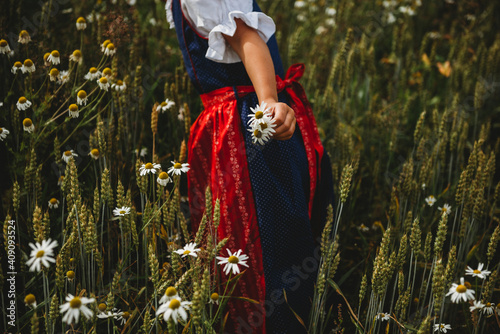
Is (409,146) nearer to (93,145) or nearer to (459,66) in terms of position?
(459,66)

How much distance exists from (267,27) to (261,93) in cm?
20

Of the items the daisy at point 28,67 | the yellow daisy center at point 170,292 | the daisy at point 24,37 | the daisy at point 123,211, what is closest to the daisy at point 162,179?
the daisy at point 123,211

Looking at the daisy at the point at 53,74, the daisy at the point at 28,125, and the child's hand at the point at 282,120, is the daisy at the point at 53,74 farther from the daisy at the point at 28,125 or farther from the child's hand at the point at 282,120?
the child's hand at the point at 282,120

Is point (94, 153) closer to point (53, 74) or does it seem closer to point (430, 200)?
point (53, 74)

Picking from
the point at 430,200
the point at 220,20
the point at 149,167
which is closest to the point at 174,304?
the point at 149,167

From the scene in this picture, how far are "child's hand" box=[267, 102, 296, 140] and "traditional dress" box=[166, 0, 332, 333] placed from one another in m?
0.17

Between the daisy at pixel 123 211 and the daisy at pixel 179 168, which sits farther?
the daisy at pixel 179 168

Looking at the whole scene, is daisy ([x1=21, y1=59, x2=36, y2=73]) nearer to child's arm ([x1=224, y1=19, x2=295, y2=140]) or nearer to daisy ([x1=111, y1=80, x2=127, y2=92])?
daisy ([x1=111, y1=80, x2=127, y2=92])

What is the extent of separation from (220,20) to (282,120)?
33 cm

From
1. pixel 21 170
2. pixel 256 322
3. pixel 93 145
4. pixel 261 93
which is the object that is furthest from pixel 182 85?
pixel 256 322

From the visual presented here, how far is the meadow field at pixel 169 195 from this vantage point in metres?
1.08

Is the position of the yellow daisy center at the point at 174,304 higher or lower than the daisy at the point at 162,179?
lower

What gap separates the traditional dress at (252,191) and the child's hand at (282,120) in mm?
171

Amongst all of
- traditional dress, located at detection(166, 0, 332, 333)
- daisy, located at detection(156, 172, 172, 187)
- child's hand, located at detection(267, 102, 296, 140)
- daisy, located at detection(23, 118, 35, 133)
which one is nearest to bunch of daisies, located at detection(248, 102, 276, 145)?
child's hand, located at detection(267, 102, 296, 140)
